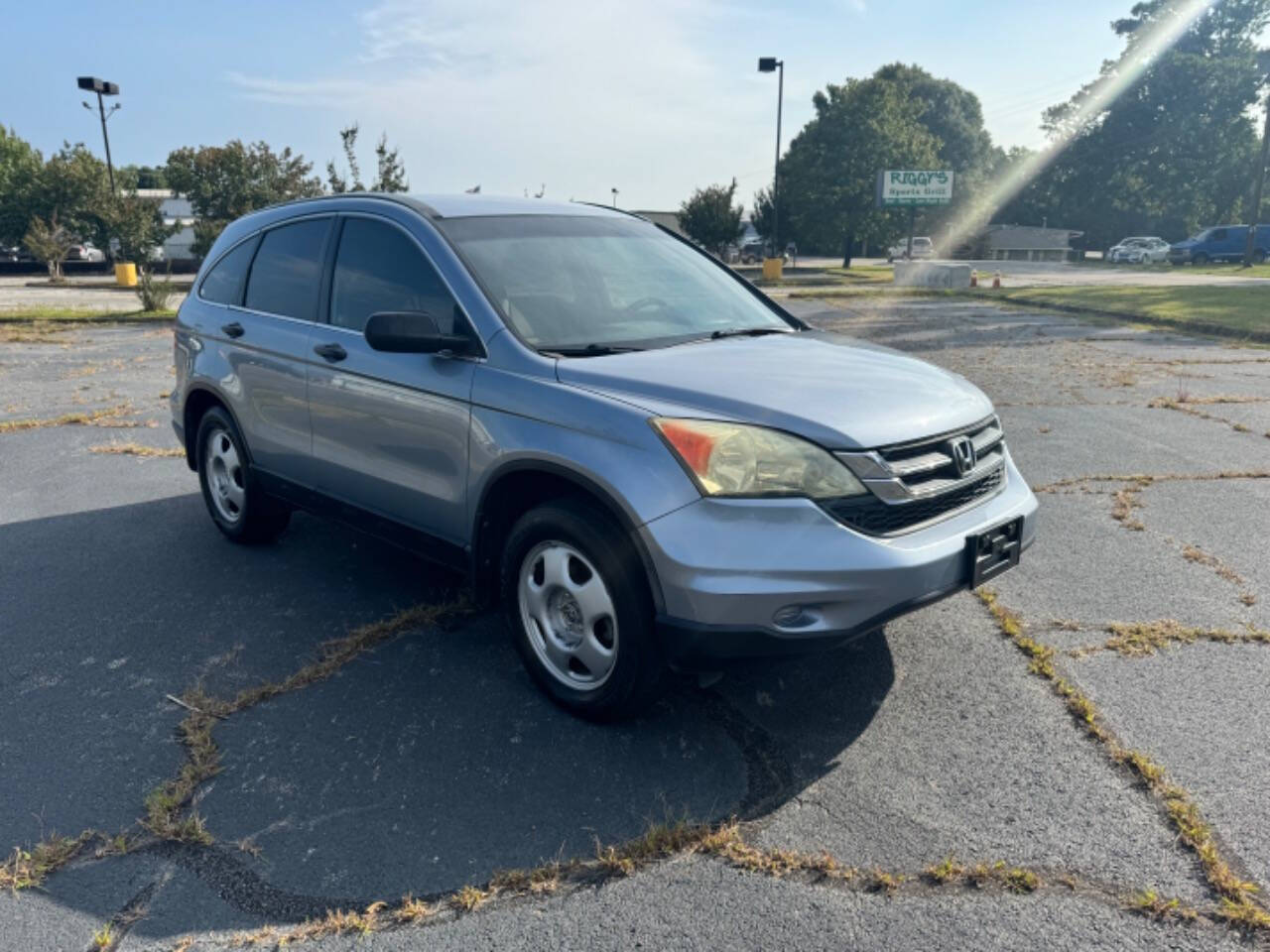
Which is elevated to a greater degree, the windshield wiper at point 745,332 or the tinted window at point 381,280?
the tinted window at point 381,280

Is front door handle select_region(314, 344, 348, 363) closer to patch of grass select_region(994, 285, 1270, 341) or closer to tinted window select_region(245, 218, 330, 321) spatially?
tinted window select_region(245, 218, 330, 321)

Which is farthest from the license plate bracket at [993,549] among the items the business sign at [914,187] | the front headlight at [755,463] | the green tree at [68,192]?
the green tree at [68,192]

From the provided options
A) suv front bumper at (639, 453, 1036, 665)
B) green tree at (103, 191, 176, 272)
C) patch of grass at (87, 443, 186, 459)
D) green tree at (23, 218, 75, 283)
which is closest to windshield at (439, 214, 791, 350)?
suv front bumper at (639, 453, 1036, 665)

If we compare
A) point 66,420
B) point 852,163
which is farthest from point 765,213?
point 66,420

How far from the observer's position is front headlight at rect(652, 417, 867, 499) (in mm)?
2922

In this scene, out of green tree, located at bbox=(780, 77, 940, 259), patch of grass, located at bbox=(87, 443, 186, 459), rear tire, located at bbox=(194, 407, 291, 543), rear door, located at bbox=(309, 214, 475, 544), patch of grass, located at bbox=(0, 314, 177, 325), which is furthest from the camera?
green tree, located at bbox=(780, 77, 940, 259)

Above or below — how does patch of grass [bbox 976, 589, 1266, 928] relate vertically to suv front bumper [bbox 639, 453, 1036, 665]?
below

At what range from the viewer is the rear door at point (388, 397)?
146 inches

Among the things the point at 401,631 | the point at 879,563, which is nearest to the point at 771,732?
the point at 879,563

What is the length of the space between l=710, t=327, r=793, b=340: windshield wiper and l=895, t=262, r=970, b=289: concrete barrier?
27316mm

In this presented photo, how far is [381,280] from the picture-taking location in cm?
417

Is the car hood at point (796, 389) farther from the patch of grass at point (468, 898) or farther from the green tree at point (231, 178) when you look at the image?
the green tree at point (231, 178)

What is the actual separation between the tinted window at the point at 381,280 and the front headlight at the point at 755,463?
124 centimetres

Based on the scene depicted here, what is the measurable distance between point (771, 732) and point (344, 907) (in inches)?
59.8
